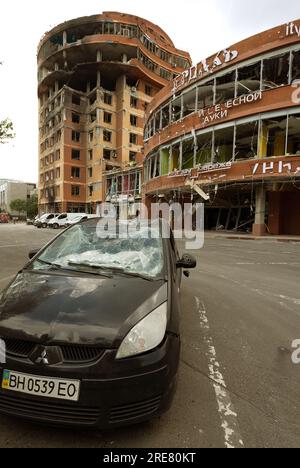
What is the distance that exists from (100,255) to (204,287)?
4.24m

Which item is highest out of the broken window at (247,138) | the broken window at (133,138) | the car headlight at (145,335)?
the broken window at (133,138)

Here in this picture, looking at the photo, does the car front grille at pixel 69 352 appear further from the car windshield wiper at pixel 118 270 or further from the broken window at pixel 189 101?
the broken window at pixel 189 101

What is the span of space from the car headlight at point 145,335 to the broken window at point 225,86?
25587mm

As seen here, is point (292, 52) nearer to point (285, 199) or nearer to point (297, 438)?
point (285, 199)

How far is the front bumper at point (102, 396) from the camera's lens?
2074mm

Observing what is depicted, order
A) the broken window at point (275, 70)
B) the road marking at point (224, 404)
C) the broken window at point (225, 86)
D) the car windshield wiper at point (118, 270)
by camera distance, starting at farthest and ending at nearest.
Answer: the broken window at point (225, 86)
the broken window at point (275, 70)
the car windshield wiper at point (118, 270)
the road marking at point (224, 404)

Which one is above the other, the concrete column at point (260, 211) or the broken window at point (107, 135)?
the broken window at point (107, 135)

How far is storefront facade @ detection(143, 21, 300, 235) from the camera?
2097 cm

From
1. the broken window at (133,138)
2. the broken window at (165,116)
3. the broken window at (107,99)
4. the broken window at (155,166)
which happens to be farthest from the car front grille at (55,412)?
the broken window at (107,99)

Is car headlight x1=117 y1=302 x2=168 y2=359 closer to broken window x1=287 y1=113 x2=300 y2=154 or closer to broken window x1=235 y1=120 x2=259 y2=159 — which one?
broken window x1=287 y1=113 x2=300 y2=154

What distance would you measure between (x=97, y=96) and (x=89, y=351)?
56.1m

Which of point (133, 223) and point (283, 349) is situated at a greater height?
point (133, 223)

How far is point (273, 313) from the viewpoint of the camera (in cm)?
550
